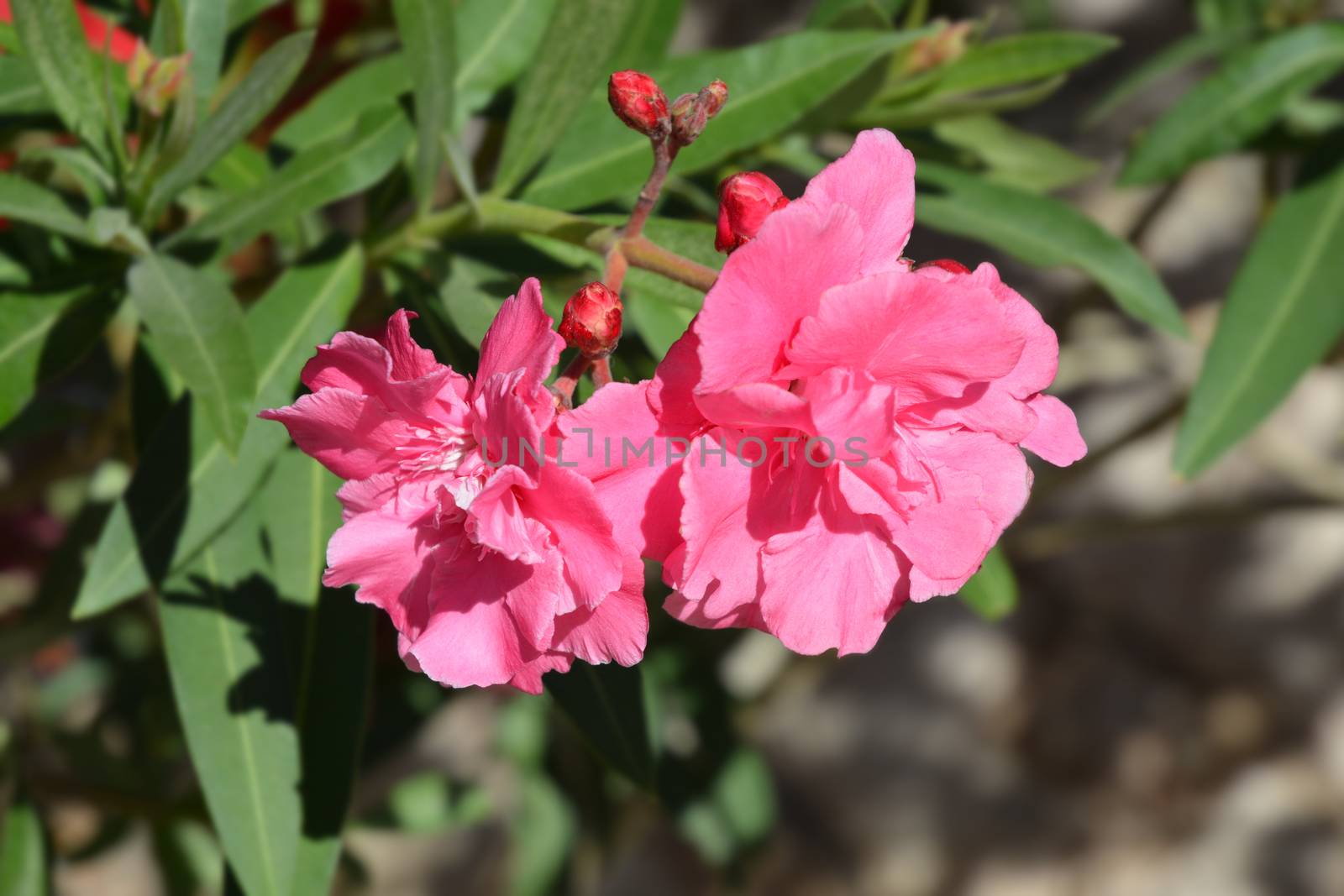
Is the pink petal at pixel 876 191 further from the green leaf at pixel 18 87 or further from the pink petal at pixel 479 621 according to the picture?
the green leaf at pixel 18 87

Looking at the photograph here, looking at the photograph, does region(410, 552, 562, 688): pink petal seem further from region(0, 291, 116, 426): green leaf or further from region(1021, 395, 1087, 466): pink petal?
region(0, 291, 116, 426): green leaf

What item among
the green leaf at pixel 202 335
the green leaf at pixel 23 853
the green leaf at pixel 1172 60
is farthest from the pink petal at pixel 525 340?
the green leaf at pixel 23 853

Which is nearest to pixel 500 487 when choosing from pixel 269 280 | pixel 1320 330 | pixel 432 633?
pixel 432 633

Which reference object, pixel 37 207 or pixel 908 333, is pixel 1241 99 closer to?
pixel 908 333

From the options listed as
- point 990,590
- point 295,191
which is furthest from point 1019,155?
point 295,191

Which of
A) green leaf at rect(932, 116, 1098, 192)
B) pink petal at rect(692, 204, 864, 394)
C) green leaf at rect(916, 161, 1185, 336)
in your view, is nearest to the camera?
pink petal at rect(692, 204, 864, 394)

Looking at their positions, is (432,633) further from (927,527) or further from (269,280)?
(269,280)

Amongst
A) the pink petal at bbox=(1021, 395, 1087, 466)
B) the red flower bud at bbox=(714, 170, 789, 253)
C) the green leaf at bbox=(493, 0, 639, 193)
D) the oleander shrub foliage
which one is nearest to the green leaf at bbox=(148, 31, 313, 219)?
the oleander shrub foliage
